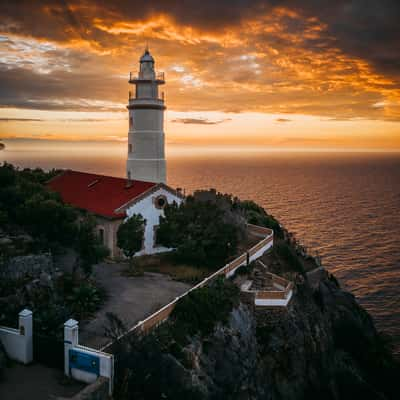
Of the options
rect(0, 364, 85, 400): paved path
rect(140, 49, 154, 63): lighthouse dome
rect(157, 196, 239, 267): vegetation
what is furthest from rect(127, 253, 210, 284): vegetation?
rect(140, 49, 154, 63): lighthouse dome

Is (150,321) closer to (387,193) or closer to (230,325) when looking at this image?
(230,325)

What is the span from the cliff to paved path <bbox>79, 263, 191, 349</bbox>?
214 centimetres

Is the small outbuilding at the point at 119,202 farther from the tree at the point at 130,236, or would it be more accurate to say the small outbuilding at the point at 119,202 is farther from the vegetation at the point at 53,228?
the vegetation at the point at 53,228

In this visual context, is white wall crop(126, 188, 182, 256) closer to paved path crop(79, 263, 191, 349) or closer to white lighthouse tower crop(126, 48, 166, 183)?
paved path crop(79, 263, 191, 349)

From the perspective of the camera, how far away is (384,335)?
31562 mm

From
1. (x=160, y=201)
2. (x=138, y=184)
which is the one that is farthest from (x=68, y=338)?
(x=138, y=184)

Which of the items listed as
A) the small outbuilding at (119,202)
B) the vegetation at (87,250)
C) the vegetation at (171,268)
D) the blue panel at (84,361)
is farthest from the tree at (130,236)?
the blue panel at (84,361)

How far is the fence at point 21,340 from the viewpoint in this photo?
14.3m

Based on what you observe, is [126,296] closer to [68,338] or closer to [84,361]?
[68,338]

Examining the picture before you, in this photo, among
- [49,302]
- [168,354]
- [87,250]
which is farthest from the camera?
[87,250]

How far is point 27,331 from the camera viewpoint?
14.4 meters

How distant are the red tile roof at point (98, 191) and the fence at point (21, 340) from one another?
41.5 feet

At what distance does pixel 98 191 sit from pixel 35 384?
1903 cm

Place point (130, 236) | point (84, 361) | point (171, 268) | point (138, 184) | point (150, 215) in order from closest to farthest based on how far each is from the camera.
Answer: point (84, 361)
point (130, 236)
point (171, 268)
point (150, 215)
point (138, 184)
